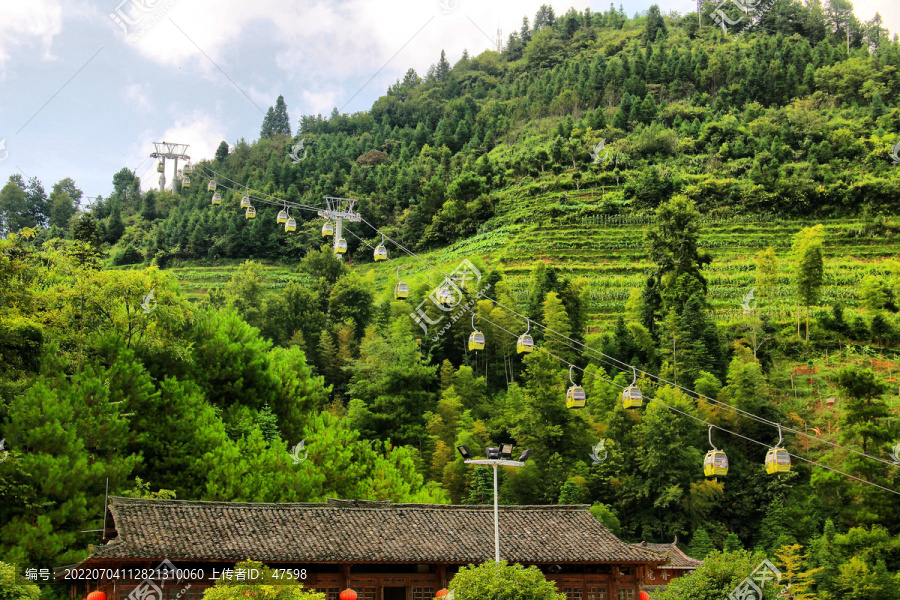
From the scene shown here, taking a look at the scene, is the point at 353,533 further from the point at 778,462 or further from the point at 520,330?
→ the point at 520,330

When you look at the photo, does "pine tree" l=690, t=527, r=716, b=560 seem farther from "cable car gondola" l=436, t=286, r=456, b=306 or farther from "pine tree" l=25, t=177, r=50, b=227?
"pine tree" l=25, t=177, r=50, b=227

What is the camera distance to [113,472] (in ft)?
81.7

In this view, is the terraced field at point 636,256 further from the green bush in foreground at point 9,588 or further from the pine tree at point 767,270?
the green bush in foreground at point 9,588

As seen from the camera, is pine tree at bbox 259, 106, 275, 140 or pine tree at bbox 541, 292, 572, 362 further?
pine tree at bbox 259, 106, 275, 140

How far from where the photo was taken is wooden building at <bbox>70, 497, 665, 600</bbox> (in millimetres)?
18422

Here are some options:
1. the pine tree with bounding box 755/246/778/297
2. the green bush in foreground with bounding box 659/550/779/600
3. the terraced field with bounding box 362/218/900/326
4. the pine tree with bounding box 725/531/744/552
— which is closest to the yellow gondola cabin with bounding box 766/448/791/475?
the green bush in foreground with bounding box 659/550/779/600

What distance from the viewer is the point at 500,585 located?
628 inches

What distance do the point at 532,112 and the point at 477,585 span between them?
8099cm

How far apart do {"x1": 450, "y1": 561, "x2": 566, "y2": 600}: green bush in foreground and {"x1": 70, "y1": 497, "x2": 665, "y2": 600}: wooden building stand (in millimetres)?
3915

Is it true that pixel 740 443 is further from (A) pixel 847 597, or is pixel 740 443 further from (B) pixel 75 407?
(B) pixel 75 407

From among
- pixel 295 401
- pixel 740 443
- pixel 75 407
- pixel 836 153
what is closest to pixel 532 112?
pixel 836 153

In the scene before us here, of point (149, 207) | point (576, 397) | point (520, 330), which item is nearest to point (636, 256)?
point (520, 330)

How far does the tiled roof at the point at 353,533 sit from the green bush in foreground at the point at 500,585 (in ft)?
12.8

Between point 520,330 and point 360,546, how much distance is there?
26.7m
